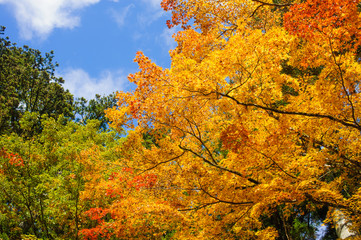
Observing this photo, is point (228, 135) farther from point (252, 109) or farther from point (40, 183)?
point (40, 183)

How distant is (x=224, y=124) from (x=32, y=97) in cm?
2002

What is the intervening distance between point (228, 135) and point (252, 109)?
1.01m

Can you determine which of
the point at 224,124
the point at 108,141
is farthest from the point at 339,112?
the point at 108,141

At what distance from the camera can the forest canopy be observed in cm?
412

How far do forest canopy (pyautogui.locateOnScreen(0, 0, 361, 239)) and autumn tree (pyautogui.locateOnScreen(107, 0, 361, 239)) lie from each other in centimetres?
2

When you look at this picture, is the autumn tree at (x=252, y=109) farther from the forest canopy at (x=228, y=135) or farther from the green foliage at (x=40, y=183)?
the green foliage at (x=40, y=183)

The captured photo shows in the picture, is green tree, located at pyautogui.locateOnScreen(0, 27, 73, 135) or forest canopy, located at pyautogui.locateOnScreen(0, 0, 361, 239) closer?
forest canopy, located at pyautogui.locateOnScreen(0, 0, 361, 239)

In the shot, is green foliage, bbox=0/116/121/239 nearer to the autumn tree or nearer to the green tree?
the autumn tree

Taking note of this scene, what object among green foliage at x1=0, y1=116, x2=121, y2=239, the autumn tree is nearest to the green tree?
green foliage at x1=0, y1=116, x2=121, y2=239

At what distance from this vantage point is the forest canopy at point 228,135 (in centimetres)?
412

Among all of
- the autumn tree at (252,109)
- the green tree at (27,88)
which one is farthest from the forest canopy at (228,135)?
the green tree at (27,88)

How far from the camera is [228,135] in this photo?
4.83 meters

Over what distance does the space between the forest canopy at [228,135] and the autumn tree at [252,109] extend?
0.02m

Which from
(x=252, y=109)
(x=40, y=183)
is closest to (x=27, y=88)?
(x=40, y=183)
